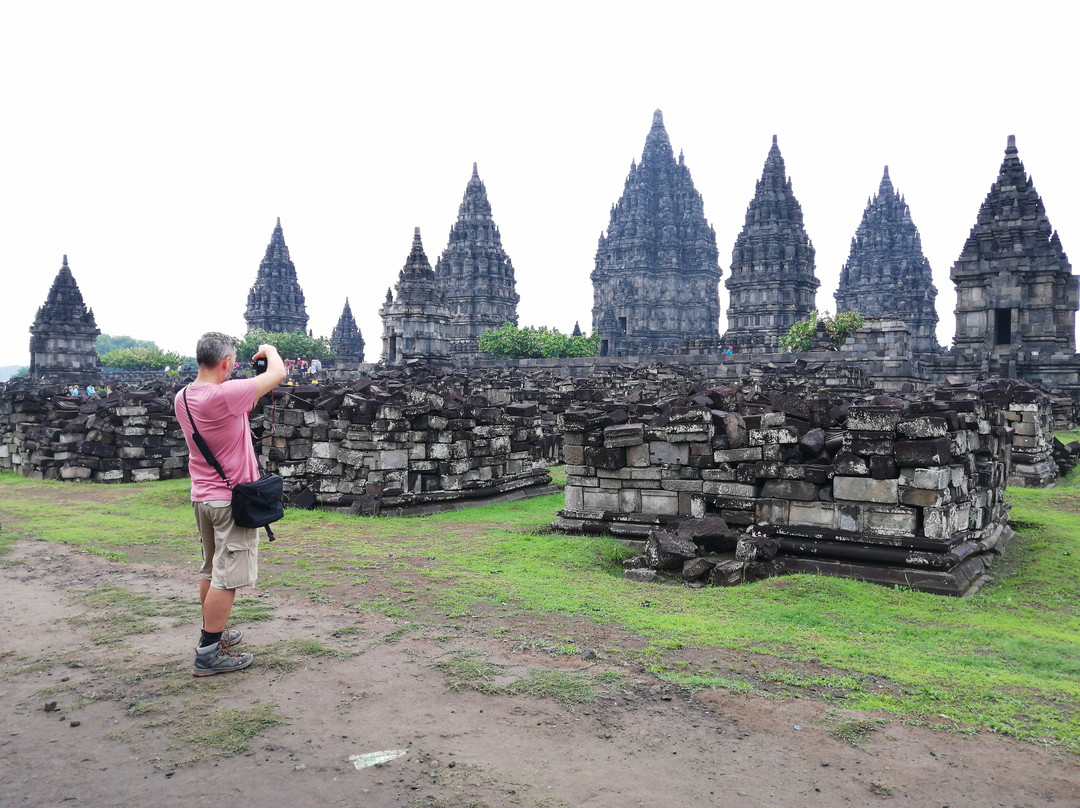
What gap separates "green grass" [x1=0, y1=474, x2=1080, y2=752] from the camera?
4.45 meters

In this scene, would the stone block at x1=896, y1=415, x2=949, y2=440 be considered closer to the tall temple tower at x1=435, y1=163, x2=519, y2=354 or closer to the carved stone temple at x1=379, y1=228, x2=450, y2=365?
the carved stone temple at x1=379, y1=228, x2=450, y2=365

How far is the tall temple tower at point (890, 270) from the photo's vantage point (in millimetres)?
57156

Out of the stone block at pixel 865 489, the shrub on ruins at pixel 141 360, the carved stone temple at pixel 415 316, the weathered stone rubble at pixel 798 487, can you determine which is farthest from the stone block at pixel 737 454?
the shrub on ruins at pixel 141 360

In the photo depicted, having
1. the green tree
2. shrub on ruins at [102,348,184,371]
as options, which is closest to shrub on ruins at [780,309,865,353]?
shrub on ruins at [102,348,184,371]

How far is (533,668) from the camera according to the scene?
15.1ft

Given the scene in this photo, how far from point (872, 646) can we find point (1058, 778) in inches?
79.8

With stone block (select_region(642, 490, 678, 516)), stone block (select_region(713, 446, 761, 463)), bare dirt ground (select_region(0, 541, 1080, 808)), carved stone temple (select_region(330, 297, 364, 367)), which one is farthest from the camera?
carved stone temple (select_region(330, 297, 364, 367))

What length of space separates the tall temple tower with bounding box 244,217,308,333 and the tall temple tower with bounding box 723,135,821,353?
40351mm

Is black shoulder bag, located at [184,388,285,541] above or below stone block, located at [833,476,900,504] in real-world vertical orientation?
above

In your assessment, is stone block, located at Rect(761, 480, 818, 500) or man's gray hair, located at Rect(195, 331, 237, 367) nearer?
man's gray hair, located at Rect(195, 331, 237, 367)

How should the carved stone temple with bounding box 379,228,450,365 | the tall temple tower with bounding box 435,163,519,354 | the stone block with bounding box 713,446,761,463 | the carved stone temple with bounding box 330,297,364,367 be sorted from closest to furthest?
the stone block with bounding box 713,446,761,463
the carved stone temple with bounding box 379,228,450,365
the tall temple tower with bounding box 435,163,519,354
the carved stone temple with bounding box 330,297,364,367

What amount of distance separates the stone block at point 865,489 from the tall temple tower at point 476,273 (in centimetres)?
5493

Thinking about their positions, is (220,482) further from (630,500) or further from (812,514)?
(812,514)

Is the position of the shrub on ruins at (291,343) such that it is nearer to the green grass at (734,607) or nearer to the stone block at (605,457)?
the green grass at (734,607)
